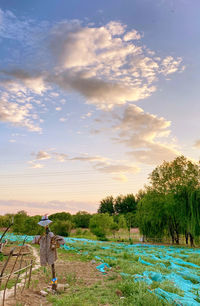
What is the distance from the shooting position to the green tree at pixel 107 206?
7806cm

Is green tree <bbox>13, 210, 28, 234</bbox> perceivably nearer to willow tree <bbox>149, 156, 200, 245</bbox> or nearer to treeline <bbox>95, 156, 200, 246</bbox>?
treeline <bbox>95, 156, 200, 246</bbox>

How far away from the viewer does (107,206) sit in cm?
7844

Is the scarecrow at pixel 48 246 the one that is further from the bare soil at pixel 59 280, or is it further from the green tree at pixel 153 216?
the green tree at pixel 153 216

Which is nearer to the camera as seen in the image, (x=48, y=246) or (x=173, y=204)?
(x=48, y=246)

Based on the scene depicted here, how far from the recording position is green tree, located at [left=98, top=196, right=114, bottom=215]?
3073 inches

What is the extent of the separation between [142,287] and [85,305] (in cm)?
152

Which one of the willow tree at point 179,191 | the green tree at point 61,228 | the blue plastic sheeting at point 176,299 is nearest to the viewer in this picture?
the blue plastic sheeting at point 176,299

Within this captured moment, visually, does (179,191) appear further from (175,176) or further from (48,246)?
(48,246)

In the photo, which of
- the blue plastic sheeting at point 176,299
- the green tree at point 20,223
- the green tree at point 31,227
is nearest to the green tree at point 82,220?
the green tree at point 20,223

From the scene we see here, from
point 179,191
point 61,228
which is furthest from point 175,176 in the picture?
point 61,228

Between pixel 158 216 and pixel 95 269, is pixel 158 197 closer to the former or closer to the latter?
pixel 158 216

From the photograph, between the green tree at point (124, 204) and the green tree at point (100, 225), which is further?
the green tree at point (124, 204)

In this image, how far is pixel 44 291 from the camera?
728 cm

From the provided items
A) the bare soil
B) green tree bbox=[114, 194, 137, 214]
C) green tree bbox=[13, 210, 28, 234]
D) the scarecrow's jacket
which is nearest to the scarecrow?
the scarecrow's jacket
